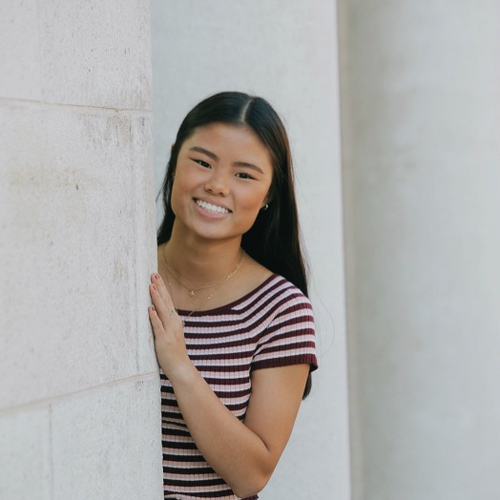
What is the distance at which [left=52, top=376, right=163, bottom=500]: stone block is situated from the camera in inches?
73.3

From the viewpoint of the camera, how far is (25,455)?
1.75 m

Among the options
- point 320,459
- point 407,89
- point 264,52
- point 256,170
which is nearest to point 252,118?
point 256,170

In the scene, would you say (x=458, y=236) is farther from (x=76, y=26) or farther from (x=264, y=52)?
(x=76, y=26)

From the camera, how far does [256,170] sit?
9.00 feet

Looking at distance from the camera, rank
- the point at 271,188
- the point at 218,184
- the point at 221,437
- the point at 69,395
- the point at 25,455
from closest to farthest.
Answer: the point at 25,455, the point at 69,395, the point at 221,437, the point at 218,184, the point at 271,188

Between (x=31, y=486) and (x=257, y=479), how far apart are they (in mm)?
929

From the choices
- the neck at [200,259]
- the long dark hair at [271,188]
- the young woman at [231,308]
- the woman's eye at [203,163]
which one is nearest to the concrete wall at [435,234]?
the long dark hair at [271,188]

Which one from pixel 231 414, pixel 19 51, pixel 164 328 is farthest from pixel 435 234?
pixel 19 51

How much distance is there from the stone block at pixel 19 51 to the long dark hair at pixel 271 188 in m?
1.02

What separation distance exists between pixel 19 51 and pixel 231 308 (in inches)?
47.4

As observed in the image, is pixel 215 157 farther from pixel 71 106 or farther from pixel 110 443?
pixel 110 443

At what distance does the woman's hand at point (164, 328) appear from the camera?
7.08 feet

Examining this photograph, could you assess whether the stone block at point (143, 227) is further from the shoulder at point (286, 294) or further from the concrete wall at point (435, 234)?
the concrete wall at point (435, 234)

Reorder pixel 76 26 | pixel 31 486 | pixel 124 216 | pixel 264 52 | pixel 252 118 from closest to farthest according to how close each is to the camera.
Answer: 1. pixel 31 486
2. pixel 76 26
3. pixel 124 216
4. pixel 252 118
5. pixel 264 52
